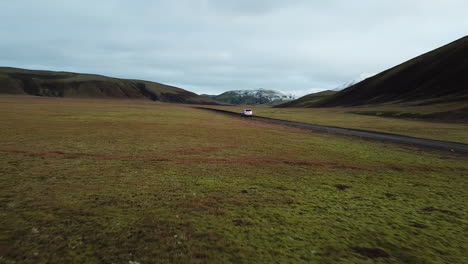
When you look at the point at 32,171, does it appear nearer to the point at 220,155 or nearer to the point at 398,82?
the point at 220,155

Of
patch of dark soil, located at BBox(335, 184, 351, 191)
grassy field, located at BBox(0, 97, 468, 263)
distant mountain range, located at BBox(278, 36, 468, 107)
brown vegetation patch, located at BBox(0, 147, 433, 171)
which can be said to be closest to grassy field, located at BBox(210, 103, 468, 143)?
brown vegetation patch, located at BBox(0, 147, 433, 171)

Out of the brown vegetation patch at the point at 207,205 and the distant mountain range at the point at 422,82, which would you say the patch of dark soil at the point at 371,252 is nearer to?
the brown vegetation patch at the point at 207,205

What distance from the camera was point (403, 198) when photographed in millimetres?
11625

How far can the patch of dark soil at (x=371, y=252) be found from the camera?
6877mm

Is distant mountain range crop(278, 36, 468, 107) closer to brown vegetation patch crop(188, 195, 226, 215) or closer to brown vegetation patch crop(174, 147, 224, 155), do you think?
brown vegetation patch crop(174, 147, 224, 155)

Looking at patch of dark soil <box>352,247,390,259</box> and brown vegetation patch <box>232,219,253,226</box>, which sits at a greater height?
patch of dark soil <box>352,247,390,259</box>

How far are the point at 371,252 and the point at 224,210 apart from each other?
4.71 meters

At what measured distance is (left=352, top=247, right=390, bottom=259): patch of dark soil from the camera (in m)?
6.88

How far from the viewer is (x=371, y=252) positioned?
23.1 feet

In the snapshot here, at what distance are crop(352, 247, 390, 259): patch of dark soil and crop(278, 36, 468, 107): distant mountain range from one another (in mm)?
130205

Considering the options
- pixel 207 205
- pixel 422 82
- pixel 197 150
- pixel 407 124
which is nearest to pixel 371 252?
pixel 207 205

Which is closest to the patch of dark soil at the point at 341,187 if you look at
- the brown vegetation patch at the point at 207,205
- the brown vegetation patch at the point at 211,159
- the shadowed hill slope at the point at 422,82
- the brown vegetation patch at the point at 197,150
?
the brown vegetation patch at the point at 211,159

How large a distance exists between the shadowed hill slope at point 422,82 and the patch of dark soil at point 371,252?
132 meters

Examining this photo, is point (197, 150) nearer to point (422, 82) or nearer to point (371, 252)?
point (371, 252)
